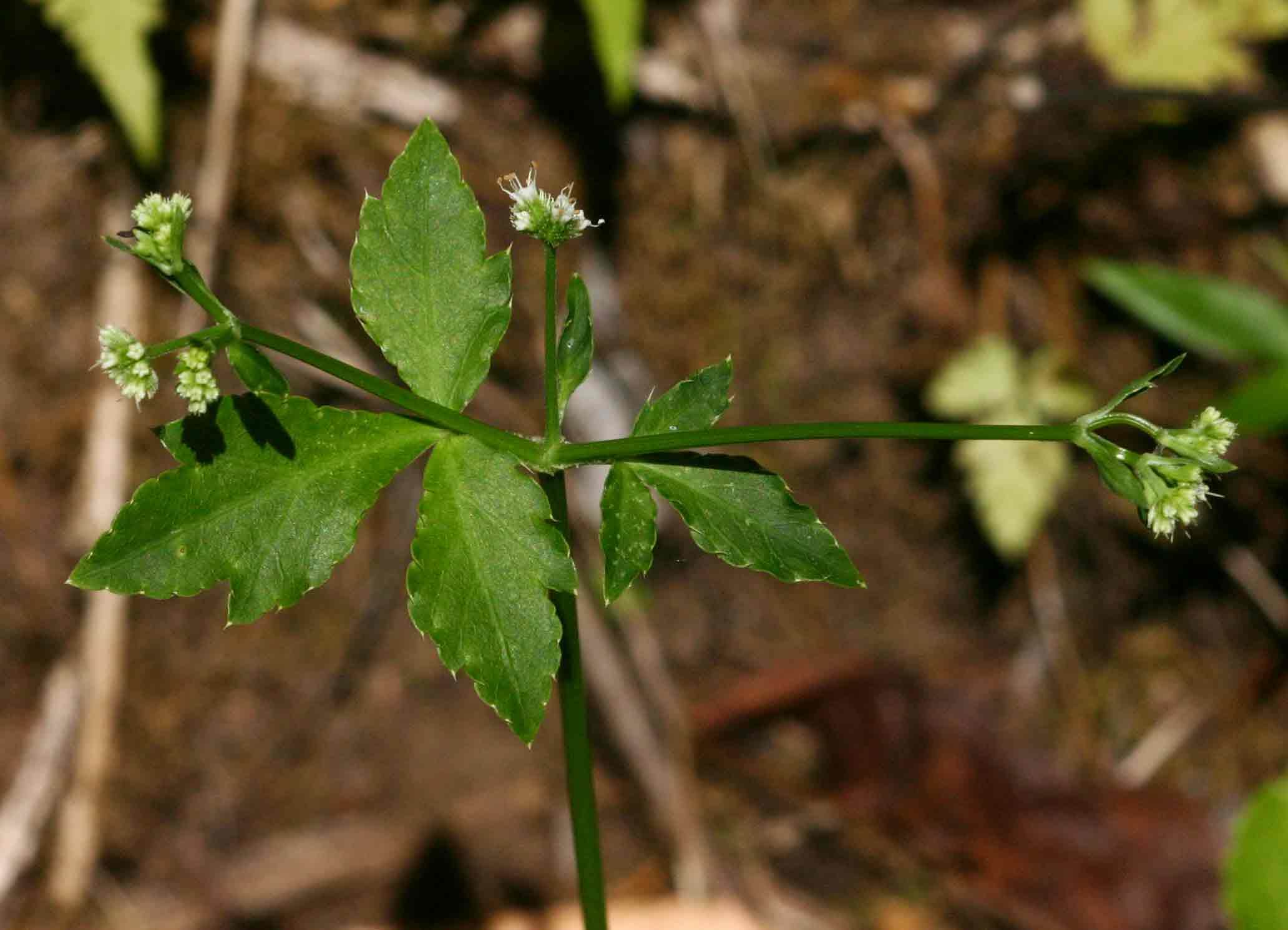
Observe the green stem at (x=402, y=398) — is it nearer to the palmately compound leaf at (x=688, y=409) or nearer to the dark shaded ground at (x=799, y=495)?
the palmately compound leaf at (x=688, y=409)

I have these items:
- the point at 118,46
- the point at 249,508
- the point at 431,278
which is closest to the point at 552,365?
the point at 431,278

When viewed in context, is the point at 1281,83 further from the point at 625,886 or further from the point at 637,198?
the point at 625,886

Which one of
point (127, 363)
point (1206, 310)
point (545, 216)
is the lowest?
point (127, 363)

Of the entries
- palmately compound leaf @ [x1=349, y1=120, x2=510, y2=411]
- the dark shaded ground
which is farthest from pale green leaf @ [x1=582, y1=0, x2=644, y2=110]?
palmately compound leaf @ [x1=349, y1=120, x2=510, y2=411]

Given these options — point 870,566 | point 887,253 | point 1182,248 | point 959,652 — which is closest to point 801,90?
point 887,253

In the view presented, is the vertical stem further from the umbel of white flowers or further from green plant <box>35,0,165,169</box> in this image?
green plant <box>35,0,165,169</box>

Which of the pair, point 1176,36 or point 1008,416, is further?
point 1008,416

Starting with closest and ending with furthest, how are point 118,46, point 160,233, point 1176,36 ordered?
1. point 160,233
2. point 118,46
3. point 1176,36

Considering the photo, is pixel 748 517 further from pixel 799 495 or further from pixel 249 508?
pixel 799 495

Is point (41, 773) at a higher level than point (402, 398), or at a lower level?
higher
